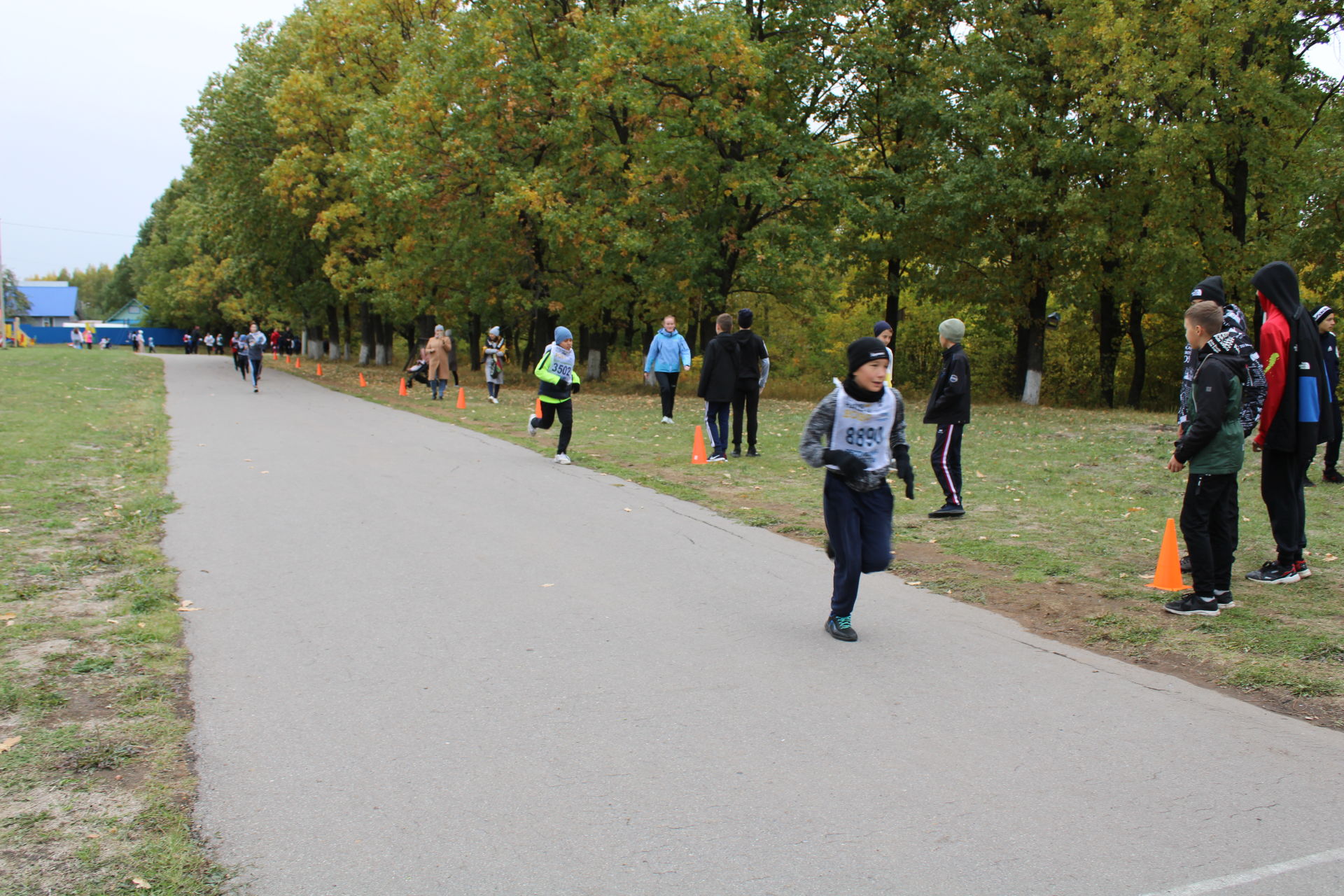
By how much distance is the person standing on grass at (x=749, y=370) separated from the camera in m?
14.0

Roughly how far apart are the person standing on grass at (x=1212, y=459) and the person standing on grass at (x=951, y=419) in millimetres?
3360

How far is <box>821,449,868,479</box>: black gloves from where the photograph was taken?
6035 mm

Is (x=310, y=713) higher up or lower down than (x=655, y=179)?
lower down

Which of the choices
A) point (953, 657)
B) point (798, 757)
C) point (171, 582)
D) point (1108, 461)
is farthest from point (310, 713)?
point (1108, 461)

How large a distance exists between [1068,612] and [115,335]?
127759 millimetres

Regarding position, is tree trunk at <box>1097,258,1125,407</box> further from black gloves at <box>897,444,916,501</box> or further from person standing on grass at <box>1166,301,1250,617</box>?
black gloves at <box>897,444,916,501</box>

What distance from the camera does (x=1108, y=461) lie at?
14.9 metres

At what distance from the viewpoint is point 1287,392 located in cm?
700

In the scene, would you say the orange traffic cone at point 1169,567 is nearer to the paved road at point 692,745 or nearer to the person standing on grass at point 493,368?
the paved road at point 692,745

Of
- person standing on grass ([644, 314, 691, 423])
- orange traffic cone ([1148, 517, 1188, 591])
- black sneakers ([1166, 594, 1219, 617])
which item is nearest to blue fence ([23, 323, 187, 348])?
person standing on grass ([644, 314, 691, 423])

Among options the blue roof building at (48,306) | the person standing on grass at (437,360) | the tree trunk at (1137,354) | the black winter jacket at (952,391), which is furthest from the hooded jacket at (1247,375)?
the blue roof building at (48,306)

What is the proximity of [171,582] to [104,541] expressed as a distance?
5.45 feet

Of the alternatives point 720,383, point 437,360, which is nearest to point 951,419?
point 720,383

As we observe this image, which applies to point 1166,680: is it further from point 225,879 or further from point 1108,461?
point 1108,461
